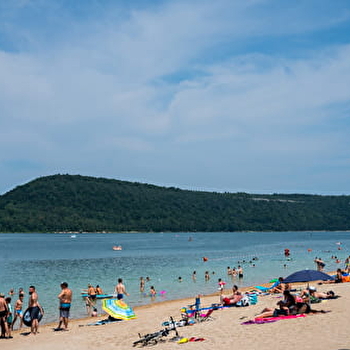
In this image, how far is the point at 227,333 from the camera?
1241 cm

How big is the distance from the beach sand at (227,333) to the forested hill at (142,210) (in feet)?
465

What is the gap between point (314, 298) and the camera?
16.3m

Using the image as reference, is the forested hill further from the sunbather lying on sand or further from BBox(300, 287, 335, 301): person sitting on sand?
the sunbather lying on sand

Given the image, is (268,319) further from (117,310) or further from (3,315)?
(3,315)

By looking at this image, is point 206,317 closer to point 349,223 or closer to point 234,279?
point 234,279

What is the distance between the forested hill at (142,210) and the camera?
514 feet

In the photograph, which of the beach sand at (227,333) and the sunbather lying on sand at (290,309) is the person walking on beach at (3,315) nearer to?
the beach sand at (227,333)

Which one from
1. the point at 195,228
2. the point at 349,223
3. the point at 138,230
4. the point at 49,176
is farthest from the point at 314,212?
the point at 49,176

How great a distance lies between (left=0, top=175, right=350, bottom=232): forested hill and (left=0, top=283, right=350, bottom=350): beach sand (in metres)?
142

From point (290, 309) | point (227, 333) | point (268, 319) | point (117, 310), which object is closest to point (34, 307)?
point (117, 310)

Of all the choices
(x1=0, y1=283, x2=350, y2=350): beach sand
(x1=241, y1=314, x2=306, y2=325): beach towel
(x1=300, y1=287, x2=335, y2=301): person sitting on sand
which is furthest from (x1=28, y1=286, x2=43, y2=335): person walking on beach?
(x1=300, y1=287, x2=335, y2=301): person sitting on sand

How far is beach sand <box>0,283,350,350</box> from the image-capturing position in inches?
429

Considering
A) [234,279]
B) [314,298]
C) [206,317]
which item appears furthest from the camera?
[234,279]

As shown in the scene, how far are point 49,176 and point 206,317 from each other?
174m
